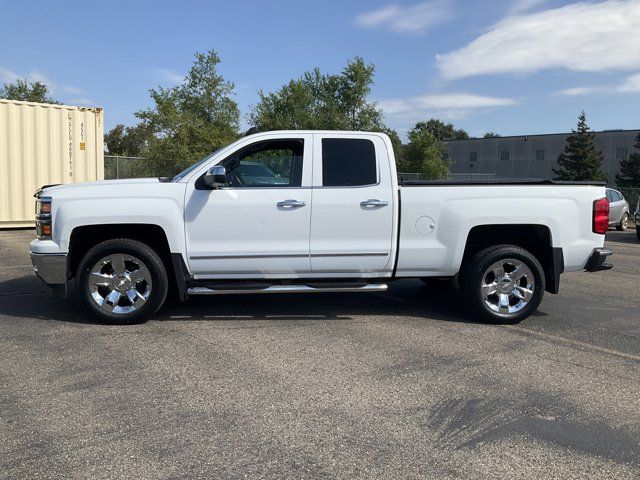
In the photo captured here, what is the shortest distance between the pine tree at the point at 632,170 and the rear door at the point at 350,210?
57204 mm

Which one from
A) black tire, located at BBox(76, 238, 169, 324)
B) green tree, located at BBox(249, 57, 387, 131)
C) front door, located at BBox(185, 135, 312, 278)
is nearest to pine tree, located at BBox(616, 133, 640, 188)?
green tree, located at BBox(249, 57, 387, 131)

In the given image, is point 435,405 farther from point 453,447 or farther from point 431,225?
point 431,225

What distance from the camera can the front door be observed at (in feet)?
18.7

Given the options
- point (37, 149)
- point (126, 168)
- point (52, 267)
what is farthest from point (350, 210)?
point (126, 168)

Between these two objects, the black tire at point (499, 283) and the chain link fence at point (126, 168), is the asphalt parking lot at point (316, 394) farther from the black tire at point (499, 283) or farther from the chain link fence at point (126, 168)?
the chain link fence at point (126, 168)

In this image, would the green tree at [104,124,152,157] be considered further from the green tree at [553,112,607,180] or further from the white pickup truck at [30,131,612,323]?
the white pickup truck at [30,131,612,323]

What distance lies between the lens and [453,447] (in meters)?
3.31

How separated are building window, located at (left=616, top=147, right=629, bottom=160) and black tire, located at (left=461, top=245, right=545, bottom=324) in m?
63.3

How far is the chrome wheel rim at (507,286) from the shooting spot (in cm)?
604

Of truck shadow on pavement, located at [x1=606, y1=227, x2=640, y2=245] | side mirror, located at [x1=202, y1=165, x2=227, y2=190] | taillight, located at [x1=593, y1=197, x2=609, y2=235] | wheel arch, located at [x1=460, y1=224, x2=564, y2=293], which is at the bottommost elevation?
truck shadow on pavement, located at [x1=606, y1=227, x2=640, y2=245]

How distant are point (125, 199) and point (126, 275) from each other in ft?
2.51

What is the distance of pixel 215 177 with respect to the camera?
555 cm

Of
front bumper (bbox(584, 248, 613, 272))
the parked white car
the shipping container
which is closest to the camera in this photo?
front bumper (bbox(584, 248, 613, 272))

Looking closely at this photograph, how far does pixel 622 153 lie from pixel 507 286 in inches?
2502
